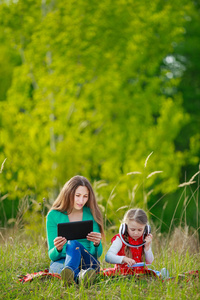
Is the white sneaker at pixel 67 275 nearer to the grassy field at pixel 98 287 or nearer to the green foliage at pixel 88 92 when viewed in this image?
the grassy field at pixel 98 287

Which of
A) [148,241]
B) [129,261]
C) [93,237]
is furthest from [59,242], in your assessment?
[148,241]

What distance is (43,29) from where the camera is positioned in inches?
418

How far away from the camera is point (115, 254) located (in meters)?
3.87

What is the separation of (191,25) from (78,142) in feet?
26.0

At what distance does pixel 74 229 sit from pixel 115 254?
0.45 m

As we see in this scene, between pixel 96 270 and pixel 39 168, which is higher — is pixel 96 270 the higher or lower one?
the lower one

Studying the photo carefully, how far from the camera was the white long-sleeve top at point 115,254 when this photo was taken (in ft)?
12.4

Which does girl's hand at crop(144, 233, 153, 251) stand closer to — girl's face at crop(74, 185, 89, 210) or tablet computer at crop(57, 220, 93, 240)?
tablet computer at crop(57, 220, 93, 240)

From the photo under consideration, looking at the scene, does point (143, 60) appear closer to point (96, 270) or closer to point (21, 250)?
point (21, 250)

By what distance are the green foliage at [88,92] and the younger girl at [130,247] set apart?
20.1 ft

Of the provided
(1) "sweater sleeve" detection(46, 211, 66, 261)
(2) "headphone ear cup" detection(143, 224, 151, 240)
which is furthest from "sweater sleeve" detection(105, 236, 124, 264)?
(1) "sweater sleeve" detection(46, 211, 66, 261)

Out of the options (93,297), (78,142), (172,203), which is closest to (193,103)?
(172,203)

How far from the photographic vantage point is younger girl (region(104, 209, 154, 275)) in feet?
12.3

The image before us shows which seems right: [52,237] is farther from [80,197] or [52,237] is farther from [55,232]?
[80,197]
